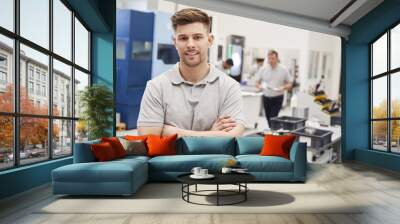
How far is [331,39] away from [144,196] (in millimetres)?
7195

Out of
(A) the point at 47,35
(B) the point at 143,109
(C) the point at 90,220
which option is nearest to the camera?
(C) the point at 90,220

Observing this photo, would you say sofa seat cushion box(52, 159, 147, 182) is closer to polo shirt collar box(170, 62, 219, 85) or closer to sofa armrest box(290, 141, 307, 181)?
sofa armrest box(290, 141, 307, 181)

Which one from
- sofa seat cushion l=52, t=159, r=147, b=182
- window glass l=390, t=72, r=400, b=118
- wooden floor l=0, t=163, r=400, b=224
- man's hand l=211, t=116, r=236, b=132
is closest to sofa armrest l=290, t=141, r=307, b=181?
wooden floor l=0, t=163, r=400, b=224

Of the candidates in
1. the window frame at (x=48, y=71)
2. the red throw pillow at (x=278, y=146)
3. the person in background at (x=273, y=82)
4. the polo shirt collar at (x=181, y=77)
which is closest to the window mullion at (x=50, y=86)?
the window frame at (x=48, y=71)

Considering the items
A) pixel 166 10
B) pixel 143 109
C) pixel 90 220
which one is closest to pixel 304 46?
pixel 166 10

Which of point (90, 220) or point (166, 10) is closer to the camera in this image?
point (90, 220)

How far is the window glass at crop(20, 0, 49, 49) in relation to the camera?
5297 mm

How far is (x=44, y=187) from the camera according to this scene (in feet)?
18.0

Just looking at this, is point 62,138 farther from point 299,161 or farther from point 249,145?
point 299,161

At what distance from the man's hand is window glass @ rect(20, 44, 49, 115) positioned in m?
3.10

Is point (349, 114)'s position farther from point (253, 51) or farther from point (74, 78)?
point (74, 78)

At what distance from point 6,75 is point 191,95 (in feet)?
11.8

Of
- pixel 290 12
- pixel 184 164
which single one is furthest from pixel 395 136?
pixel 184 164

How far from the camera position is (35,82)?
5.69m
